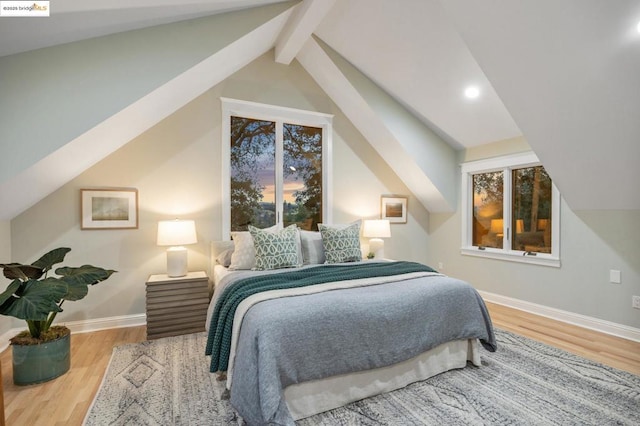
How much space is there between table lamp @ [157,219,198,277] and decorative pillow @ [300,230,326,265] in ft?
3.74

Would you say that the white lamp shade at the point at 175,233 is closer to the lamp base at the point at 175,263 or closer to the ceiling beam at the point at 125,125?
the lamp base at the point at 175,263

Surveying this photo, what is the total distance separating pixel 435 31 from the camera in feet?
10.1

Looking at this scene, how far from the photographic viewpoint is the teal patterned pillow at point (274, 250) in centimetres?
304

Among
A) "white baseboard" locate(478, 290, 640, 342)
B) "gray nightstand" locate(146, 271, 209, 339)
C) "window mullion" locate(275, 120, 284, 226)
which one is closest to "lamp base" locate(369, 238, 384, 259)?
"window mullion" locate(275, 120, 284, 226)

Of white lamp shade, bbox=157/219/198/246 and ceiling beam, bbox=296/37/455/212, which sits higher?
ceiling beam, bbox=296/37/455/212

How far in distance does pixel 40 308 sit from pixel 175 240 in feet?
4.41

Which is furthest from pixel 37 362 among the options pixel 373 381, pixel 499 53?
pixel 499 53

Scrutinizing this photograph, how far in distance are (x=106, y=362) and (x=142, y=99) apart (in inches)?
83.6

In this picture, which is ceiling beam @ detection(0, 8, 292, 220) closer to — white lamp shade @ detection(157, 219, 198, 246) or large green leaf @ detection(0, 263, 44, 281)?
large green leaf @ detection(0, 263, 44, 281)

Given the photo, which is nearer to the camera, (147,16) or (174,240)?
(147,16)


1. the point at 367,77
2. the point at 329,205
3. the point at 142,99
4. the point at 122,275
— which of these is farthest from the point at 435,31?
the point at 122,275

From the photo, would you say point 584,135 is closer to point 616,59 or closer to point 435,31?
point 616,59

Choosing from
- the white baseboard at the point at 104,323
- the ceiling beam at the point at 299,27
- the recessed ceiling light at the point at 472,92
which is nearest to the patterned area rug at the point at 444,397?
the white baseboard at the point at 104,323

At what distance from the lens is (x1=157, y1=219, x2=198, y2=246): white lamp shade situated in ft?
10.6
